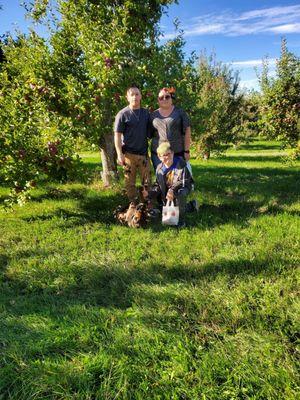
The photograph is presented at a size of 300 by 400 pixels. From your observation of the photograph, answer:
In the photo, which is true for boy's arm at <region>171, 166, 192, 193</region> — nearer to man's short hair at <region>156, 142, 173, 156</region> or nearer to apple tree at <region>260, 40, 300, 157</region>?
man's short hair at <region>156, 142, 173, 156</region>

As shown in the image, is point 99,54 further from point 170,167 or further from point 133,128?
point 170,167

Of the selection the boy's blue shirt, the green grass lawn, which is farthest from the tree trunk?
the boy's blue shirt

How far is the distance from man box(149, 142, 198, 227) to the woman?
0.25 meters

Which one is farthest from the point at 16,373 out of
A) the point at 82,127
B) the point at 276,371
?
the point at 82,127

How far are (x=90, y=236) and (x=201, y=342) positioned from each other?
10.8 feet

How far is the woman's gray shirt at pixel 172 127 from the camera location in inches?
235

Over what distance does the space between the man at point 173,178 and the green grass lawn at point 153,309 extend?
1.83 ft

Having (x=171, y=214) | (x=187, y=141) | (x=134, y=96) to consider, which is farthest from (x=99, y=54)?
(x=171, y=214)

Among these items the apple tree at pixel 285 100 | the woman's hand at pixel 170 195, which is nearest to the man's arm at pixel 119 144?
the woman's hand at pixel 170 195

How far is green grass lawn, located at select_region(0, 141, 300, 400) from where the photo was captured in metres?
2.64

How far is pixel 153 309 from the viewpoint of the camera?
11.6ft

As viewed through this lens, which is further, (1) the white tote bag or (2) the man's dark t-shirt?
(2) the man's dark t-shirt

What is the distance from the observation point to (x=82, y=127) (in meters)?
7.25

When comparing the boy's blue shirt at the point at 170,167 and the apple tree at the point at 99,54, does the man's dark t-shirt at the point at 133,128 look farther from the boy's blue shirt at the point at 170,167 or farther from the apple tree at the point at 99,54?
the apple tree at the point at 99,54
